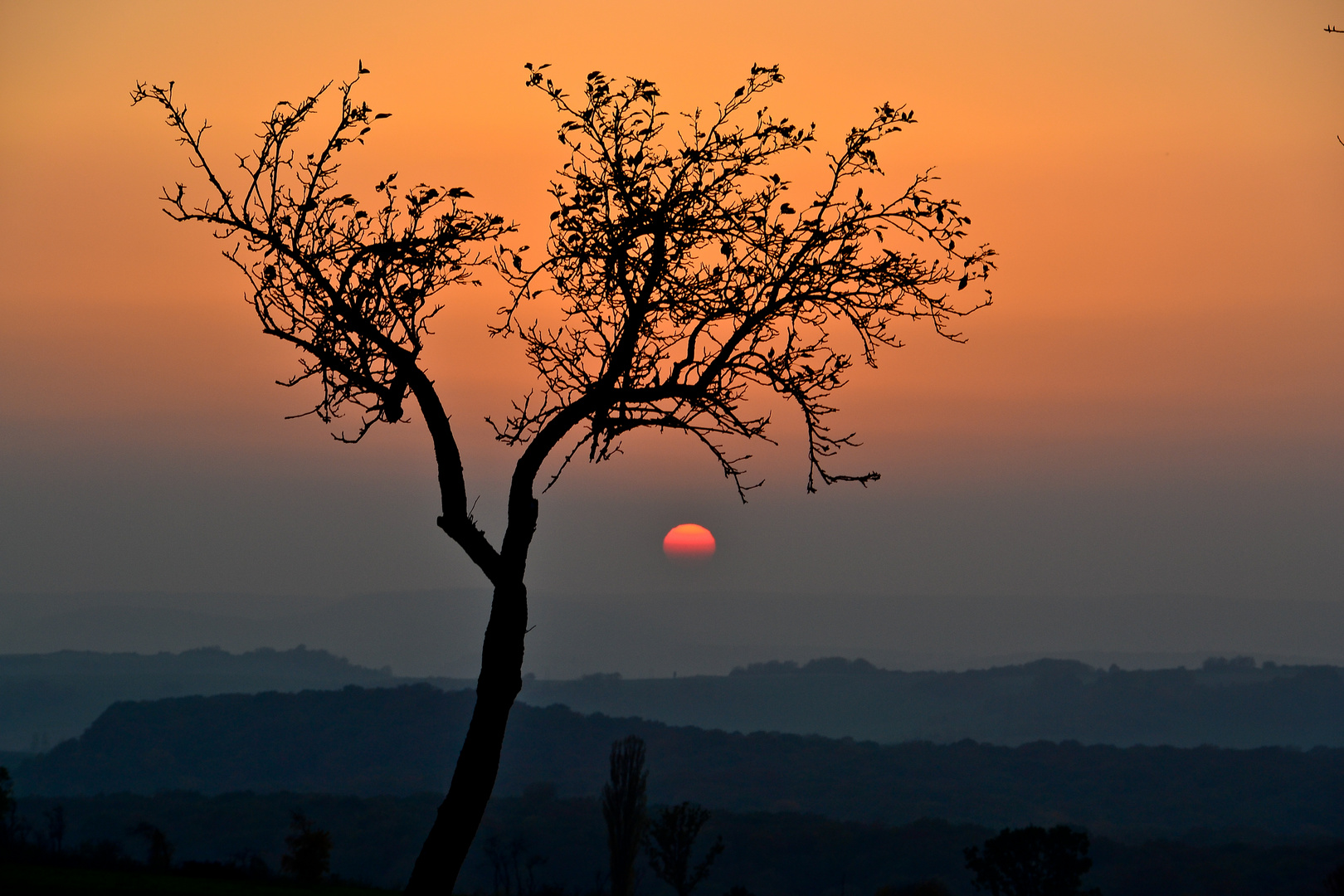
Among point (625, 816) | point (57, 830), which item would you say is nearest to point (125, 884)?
point (625, 816)

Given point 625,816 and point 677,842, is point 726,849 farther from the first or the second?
point 625,816

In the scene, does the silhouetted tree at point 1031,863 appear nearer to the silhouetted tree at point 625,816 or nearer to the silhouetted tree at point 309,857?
the silhouetted tree at point 625,816

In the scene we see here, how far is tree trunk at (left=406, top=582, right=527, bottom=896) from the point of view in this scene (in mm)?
12422

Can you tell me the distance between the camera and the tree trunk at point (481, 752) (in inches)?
489

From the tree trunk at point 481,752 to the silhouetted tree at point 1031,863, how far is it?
63.4 metres

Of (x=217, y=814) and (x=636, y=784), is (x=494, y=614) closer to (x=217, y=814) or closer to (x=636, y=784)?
(x=636, y=784)

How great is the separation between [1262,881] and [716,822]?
7368cm

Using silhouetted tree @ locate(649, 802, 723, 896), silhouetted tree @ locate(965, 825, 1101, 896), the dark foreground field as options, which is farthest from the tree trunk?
the dark foreground field

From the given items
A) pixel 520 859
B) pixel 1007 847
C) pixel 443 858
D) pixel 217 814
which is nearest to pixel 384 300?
pixel 443 858

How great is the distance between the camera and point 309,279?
1396 cm

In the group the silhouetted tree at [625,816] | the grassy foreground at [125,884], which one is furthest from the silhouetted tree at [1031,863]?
the grassy foreground at [125,884]

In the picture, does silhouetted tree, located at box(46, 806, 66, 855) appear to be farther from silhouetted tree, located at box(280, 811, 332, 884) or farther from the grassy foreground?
the grassy foreground

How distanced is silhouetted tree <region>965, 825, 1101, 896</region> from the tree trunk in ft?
208

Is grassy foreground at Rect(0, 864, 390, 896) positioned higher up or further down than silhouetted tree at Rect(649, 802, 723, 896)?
higher up
